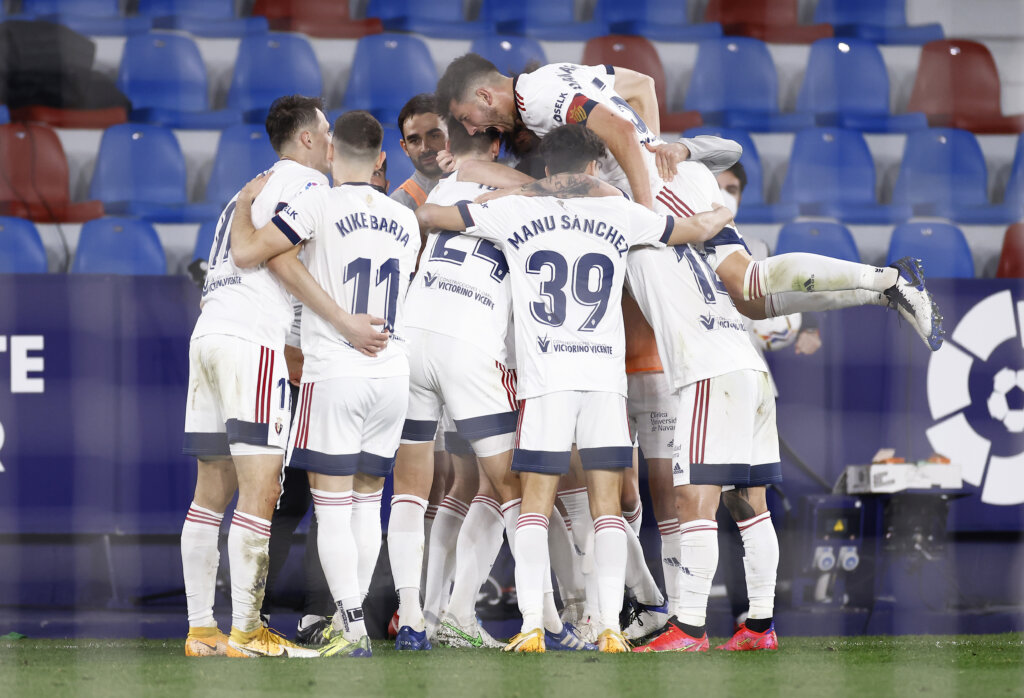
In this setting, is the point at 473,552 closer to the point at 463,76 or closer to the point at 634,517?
the point at 634,517

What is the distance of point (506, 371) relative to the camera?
3918 millimetres

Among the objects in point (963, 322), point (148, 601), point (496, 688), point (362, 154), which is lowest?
point (148, 601)

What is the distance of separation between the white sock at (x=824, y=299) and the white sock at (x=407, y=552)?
4.60 ft

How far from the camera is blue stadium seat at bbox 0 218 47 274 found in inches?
209

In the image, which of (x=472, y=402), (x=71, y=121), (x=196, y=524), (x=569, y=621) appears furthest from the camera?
(x=71, y=121)

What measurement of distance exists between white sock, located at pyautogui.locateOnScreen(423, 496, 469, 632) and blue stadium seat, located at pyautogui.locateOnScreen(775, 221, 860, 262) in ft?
7.57

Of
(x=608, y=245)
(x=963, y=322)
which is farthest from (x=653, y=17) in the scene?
(x=608, y=245)

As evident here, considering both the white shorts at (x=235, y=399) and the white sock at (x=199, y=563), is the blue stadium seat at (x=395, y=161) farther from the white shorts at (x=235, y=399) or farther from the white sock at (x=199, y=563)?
the white sock at (x=199, y=563)

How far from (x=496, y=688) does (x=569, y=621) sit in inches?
55.9

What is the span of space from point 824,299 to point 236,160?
3.14 m

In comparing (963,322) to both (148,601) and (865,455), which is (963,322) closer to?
(865,455)

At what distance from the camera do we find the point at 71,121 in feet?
19.5

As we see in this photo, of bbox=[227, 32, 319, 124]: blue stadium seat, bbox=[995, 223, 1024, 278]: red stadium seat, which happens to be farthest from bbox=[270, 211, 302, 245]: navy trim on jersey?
bbox=[995, 223, 1024, 278]: red stadium seat

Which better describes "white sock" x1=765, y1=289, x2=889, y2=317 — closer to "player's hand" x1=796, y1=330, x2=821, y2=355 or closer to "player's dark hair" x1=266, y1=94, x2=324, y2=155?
"player's hand" x1=796, y1=330, x2=821, y2=355
